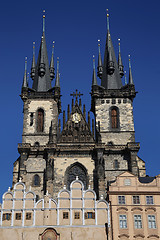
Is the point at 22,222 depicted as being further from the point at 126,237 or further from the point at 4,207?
the point at 126,237

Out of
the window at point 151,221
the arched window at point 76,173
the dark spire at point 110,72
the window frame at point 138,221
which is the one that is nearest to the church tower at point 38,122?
the arched window at point 76,173

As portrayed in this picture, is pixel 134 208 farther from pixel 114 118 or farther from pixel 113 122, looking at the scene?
pixel 114 118

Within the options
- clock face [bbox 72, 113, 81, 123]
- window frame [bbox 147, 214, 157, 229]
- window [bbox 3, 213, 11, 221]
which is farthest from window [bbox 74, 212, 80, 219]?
clock face [bbox 72, 113, 81, 123]

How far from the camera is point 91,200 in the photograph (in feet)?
99.1

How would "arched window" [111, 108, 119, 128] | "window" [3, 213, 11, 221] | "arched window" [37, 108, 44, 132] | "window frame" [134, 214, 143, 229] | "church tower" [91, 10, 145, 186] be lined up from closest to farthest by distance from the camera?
"window frame" [134, 214, 143, 229] < "window" [3, 213, 11, 221] < "church tower" [91, 10, 145, 186] < "arched window" [111, 108, 119, 128] < "arched window" [37, 108, 44, 132]

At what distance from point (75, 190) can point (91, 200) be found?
1453 mm

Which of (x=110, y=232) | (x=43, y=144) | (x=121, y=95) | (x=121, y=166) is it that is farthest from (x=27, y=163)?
(x=110, y=232)

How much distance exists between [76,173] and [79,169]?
0.59 metres

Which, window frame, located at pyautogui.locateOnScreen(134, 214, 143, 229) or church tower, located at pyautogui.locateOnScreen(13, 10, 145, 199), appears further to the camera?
church tower, located at pyautogui.locateOnScreen(13, 10, 145, 199)

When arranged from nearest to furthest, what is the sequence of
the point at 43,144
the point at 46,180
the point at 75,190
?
the point at 75,190 < the point at 46,180 < the point at 43,144

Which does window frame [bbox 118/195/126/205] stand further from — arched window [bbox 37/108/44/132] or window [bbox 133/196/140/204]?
arched window [bbox 37/108/44/132]

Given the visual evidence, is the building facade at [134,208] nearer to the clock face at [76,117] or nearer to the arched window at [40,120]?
the clock face at [76,117]

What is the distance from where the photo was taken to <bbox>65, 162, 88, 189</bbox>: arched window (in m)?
44.0

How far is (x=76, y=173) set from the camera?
44.5m
